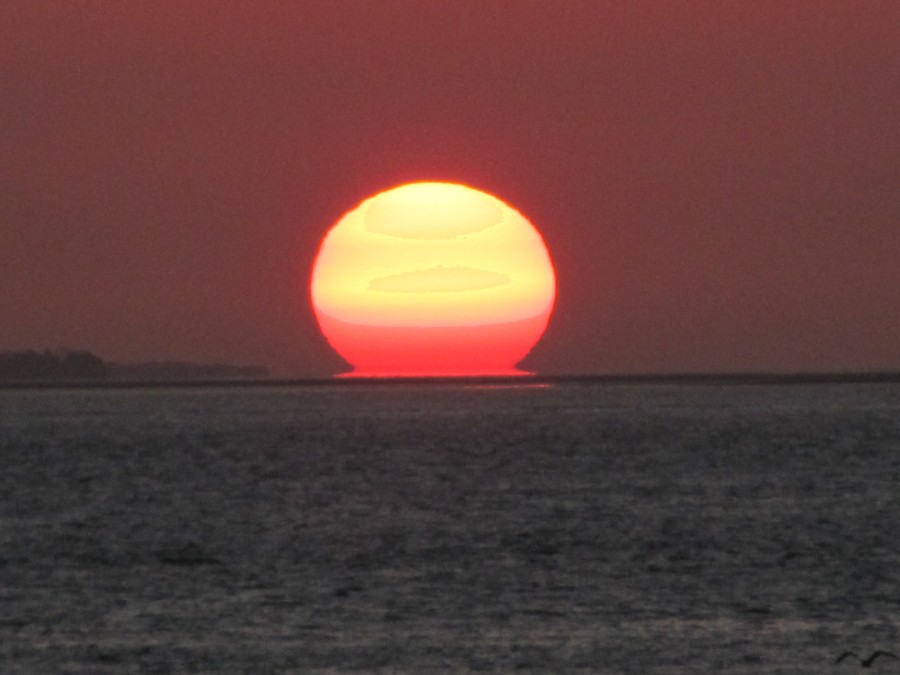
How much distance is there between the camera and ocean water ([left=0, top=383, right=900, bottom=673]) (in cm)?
3194

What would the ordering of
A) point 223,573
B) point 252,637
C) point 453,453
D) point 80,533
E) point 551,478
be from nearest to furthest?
point 252,637 → point 223,573 → point 80,533 → point 551,478 → point 453,453

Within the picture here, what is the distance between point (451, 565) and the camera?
4572 cm

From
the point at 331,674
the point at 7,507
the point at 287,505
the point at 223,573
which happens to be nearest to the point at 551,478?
the point at 287,505

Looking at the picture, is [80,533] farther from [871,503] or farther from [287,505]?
[871,503]

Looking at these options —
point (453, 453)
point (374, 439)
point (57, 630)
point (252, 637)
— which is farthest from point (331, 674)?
point (374, 439)

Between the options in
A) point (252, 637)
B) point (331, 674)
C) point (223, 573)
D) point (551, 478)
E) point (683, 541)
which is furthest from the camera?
point (551, 478)

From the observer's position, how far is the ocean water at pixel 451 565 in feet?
105

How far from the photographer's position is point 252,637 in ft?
109

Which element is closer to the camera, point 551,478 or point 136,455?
point 551,478

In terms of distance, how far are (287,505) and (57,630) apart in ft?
109

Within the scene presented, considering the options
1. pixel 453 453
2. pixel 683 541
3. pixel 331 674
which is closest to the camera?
pixel 331 674

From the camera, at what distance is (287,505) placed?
6744 centimetres

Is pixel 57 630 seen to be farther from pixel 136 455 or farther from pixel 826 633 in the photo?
pixel 136 455

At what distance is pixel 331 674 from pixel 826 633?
9586 mm
